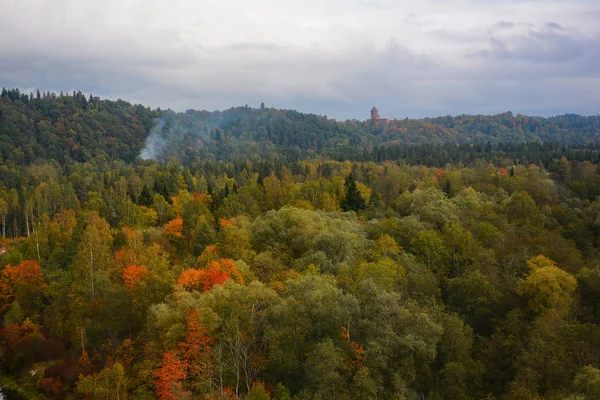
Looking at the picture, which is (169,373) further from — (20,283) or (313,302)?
(20,283)

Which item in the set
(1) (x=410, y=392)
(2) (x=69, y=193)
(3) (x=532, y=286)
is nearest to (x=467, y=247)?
(3) (x=532, y=286)

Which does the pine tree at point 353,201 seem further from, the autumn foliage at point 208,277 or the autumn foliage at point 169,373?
the autumn foliage at point 169,373

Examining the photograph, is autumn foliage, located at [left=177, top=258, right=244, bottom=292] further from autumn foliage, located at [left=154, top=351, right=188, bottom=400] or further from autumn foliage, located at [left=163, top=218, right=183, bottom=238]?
autumn foliage, located at [left=163, top=218, right=183, bottom=238]

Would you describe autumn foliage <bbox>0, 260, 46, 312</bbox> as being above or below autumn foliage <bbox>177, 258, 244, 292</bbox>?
below

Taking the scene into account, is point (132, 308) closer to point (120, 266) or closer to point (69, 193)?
point (120, 266)

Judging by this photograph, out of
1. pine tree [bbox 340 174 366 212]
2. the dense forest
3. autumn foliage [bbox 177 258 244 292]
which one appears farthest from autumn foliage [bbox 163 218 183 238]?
pine tree [bbox 340 174 366 212]

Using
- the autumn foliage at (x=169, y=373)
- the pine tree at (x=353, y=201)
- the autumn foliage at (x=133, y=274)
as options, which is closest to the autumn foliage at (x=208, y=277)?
the autumn foliage at (x=133, y=274)

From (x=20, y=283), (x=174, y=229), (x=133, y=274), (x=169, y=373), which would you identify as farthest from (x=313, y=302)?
(x=20, y=283)

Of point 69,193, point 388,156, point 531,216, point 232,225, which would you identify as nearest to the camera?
point 232,225

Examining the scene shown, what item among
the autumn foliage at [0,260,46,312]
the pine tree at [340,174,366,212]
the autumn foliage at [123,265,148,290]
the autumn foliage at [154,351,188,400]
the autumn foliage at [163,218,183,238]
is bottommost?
the autumn foliage at [0,260,46,312]

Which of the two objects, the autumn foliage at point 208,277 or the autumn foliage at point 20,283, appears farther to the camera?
the autumn foliage at point 20,283

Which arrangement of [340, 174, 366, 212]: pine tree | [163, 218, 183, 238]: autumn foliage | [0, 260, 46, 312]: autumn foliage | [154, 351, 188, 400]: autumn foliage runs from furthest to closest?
[340, 174, 366, 212]: pine tree < [163, 218, 183, 238]: autumn foliage < [0, 260, 46, 312]: autumn foliage < [154, 351, 188, 400]: autumn foliage
